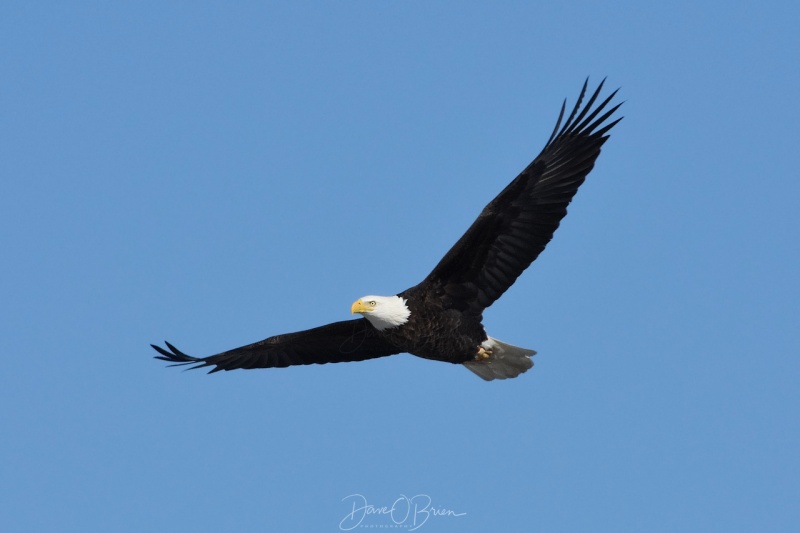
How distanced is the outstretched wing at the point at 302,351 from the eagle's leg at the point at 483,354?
926 mm

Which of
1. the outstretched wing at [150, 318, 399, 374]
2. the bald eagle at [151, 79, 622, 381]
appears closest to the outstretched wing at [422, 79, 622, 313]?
the bald eagle at [151, 79, 622, 381]

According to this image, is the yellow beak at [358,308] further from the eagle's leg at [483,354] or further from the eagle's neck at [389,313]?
the eagle's leg at [483,354]

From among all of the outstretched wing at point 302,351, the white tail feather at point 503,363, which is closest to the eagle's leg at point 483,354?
the white tail feather at point 503,363

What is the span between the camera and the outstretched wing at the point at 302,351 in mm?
13125

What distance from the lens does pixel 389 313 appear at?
11898 mm

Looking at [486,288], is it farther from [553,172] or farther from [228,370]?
[228,370]

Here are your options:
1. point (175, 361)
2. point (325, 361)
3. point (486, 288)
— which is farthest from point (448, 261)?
point (175, 361)

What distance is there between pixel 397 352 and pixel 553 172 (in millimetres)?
2542

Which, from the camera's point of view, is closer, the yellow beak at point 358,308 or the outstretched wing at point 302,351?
the yellow beak at point 358,308

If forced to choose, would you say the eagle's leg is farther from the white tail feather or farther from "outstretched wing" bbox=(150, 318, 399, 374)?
"outstretched wing" bbox=(150, 318, 399, 374)

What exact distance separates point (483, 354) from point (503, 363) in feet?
1.15

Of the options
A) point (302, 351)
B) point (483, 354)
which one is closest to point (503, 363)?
point (483, 354)

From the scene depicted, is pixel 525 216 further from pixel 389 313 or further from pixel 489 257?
pixel 389 313

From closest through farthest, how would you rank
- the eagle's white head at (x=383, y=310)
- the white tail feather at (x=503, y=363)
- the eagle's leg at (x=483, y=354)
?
the eagle's white head at (x=383, y=310) → the eagle's leg at (x=483, y=354) → the white tail feather at (x=503, y=363)
